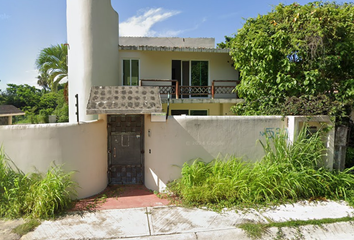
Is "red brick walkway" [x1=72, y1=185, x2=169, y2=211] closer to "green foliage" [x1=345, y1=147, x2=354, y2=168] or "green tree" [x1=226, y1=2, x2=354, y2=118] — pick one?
"green tree" [x1=226, y1=2, x2=354, y2=118]

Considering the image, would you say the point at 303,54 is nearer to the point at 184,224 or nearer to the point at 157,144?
the point at 157,144

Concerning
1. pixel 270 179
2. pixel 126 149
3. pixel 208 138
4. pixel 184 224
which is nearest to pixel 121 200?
pixel 126 149

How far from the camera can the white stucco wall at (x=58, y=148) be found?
198 inches

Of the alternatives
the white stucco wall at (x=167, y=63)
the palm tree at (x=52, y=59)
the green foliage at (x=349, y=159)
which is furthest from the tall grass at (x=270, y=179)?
the palm tree at (x=52, y=59)

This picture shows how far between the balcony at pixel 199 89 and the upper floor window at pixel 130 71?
1.85 ft

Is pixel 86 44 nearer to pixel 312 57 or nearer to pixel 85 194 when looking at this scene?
pixel 85 194

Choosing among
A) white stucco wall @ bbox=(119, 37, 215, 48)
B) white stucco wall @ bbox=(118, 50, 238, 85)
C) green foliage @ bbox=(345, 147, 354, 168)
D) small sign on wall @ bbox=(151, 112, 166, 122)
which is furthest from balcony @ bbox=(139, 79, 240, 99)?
green foliage @ bbox=(345, 147, 354, 168)

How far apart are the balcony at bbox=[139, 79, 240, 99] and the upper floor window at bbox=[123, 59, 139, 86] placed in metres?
0.56

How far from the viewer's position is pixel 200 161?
587 cm

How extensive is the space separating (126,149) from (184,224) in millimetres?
3157

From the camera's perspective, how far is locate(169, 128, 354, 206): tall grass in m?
5.14

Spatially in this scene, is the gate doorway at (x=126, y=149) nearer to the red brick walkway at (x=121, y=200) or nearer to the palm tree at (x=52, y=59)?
the red brick walkway at (x=121, y=200)

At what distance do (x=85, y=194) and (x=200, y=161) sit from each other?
10.9ft

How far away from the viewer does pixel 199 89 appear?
10969mm
